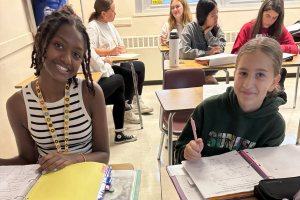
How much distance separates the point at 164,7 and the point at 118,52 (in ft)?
5.56

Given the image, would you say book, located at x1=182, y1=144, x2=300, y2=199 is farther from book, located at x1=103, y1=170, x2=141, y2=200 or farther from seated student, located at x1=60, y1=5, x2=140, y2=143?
seated student, located at x1=60, y1=5, x2=140, y2=143

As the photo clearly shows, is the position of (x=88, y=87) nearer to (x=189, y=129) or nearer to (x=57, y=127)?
(x=57, y=127)

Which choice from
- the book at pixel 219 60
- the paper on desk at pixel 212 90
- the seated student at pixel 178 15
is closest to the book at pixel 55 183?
the paper on desk at pixel 212 90

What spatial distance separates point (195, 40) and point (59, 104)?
194cm

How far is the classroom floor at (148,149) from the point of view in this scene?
1829 millimetres

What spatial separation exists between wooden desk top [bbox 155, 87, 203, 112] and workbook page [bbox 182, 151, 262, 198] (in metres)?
0.62

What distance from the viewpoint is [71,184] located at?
679mm

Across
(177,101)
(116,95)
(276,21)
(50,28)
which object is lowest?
(116,95)

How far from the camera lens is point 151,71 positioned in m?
4.07

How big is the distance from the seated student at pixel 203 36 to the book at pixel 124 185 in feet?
6.03

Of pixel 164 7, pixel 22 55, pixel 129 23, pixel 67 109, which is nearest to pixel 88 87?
pixel 67 109

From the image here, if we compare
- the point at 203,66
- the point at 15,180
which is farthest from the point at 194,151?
the point at 203,66

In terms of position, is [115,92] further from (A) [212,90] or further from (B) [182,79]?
(A) [212,90]

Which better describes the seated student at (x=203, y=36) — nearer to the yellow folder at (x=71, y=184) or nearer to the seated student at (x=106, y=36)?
the seated student at (x=106, y=36)
